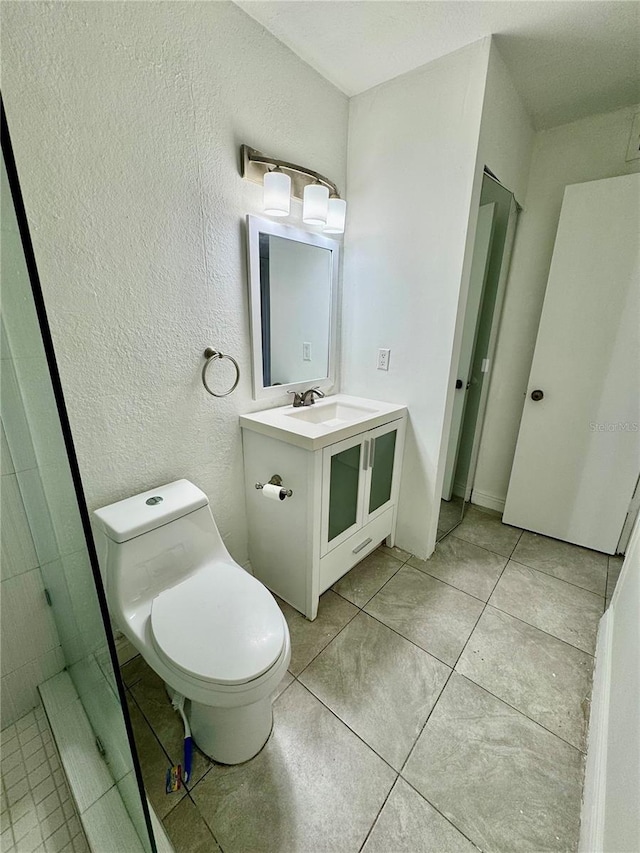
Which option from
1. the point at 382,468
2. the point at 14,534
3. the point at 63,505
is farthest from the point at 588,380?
the point at 14,534

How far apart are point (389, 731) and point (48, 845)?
39.3 inches

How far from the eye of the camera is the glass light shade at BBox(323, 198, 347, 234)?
169 cm

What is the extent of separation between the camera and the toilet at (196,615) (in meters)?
0.94

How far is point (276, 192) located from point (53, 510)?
1.39m

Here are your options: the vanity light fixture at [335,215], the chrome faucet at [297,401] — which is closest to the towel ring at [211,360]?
the chrome faucet at [297,401]

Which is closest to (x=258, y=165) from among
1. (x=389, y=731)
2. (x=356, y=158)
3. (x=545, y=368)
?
(x=356, y=158)

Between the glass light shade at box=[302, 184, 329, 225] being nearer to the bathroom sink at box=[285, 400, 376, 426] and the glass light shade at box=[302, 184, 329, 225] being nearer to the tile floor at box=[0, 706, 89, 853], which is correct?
the bathroom sink at box=[285, 400, 376, 426]

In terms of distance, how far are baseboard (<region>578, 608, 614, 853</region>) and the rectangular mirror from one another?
5.55ft

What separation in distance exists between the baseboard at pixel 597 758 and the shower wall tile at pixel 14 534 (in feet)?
5.76

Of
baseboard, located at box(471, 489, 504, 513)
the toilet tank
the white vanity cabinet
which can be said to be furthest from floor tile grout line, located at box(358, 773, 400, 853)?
baseboard, located at box(471, 489, 504, 513)

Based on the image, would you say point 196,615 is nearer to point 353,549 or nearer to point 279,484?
point 279,484

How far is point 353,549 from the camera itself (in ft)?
5.76

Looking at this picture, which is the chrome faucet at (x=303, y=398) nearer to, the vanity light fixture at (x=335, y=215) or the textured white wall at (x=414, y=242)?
the textured white wall at (x=414, y=242)

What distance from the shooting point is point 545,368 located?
6.80 ft
